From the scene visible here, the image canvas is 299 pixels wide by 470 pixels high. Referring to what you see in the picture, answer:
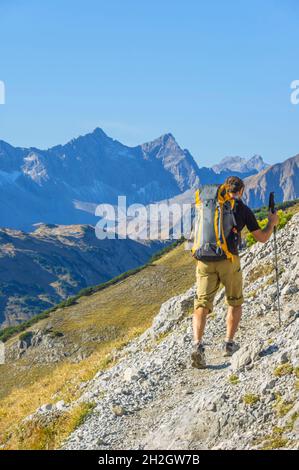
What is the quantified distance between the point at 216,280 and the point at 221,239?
1025mm

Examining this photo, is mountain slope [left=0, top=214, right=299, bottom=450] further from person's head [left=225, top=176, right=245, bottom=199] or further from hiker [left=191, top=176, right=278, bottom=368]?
person's head [left=225, top=176, right=245, bottom=199]

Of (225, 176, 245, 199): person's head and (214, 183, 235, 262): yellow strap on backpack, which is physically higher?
(225, 176, 245, 199): person's head

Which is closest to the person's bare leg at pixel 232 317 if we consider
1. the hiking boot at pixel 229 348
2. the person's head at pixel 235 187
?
the hiking boot at pixel 229 348

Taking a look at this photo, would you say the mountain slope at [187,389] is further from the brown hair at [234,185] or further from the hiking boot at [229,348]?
the brown hair at [234,185]

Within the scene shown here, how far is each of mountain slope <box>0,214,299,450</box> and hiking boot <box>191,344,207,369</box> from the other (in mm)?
179

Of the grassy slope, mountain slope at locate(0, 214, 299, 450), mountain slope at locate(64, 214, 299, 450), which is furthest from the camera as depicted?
the grassy slope

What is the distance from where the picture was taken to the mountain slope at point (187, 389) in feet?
38.8

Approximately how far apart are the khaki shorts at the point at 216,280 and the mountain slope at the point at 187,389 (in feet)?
3.93

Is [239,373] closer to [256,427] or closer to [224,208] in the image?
[256,427]

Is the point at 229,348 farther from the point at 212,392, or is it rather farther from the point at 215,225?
the point at 215,225

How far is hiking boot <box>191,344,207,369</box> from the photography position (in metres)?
14.8

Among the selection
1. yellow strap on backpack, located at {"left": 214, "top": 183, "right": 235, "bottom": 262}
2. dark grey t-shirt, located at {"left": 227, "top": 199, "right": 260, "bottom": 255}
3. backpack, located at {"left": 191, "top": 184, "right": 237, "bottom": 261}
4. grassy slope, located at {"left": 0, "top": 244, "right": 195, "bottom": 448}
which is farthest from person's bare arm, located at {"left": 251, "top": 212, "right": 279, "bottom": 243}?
grassy slope, located at {"left": 0, "top": 244, "right": 195, "bottom": 448}

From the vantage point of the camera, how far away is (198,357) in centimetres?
1491
